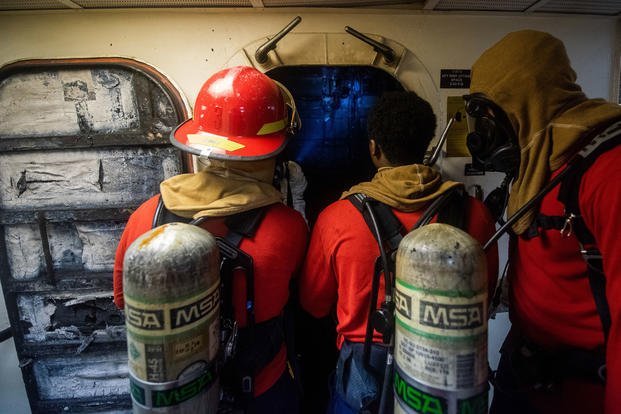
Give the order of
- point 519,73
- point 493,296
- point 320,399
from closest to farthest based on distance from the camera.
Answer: point 519,73
point 493,296
point 320,399

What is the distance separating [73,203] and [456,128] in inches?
108

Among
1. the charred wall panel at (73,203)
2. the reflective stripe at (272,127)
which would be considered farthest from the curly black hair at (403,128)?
the charred wall panel at (73,203)

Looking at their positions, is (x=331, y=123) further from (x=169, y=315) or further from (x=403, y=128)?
(x=169, y=315)

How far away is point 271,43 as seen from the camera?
1.93 metres

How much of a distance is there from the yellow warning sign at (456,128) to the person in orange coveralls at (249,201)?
4.22 ft

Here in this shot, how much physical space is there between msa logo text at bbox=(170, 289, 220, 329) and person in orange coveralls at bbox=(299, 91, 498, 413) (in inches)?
22.6

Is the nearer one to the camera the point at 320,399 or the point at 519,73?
the point at 519,73

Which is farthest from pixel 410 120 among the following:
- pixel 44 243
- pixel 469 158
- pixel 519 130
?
pixel 44 243

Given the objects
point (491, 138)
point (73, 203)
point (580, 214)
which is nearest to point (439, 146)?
point (491, 138)

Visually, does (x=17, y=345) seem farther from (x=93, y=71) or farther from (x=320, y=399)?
(x=320, y=399)

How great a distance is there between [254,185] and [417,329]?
33.4 inches

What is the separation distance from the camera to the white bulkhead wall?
2018 mm

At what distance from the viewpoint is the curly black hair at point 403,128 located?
4.55 feet

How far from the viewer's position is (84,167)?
7.06 feet
